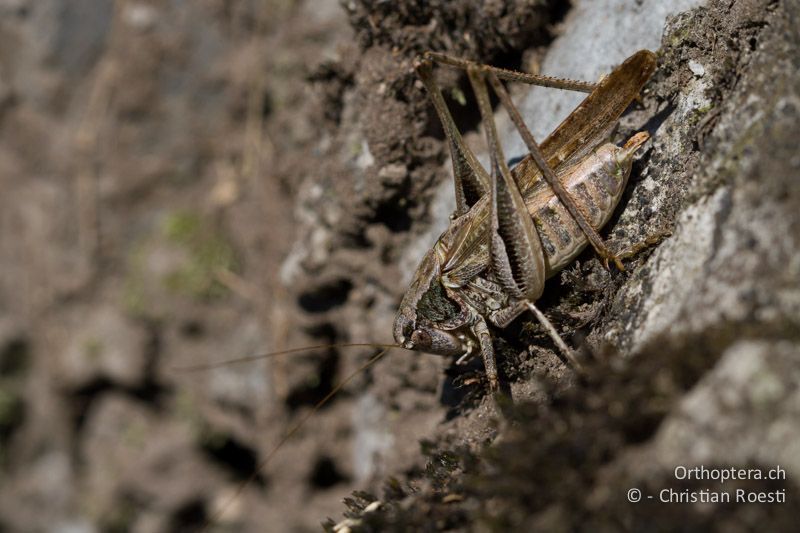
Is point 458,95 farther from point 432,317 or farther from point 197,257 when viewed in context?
point 197,257


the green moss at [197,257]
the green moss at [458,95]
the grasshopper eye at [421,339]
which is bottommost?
the grasshopper eye at [421,339]

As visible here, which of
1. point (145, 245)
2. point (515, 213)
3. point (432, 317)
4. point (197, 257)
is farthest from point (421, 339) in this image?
point (145, 245)

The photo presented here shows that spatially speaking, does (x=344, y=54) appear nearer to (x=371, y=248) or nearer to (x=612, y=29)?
(x=371, y=248)

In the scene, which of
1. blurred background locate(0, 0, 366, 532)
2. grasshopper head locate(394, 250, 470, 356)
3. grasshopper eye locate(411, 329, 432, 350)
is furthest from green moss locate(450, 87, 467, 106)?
blurred background locate(0, 0, 366, 532)

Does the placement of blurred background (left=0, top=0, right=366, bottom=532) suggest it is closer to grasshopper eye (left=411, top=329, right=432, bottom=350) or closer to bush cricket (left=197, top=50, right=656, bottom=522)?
grasshopper eye (left=411, top=329, right=432, bottom=350)

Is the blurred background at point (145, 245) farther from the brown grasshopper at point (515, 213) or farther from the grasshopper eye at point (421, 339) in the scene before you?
the brown grasshopper at point (515, 213)

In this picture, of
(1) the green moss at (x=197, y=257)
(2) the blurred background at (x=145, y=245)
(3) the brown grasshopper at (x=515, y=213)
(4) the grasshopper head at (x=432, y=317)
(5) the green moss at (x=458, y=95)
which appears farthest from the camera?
(1) the green moss at (x=197, y=257)

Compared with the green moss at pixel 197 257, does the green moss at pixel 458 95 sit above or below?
below

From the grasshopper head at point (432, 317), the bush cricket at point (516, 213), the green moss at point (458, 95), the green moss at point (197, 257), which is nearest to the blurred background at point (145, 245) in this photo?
the green moss at point (197, 257)
